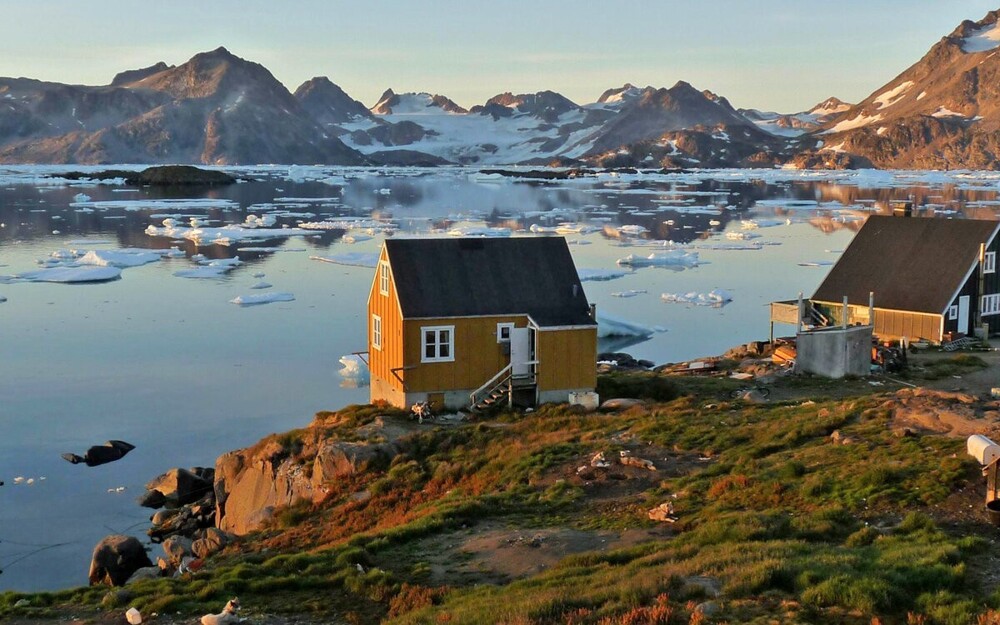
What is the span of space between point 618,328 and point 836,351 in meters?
12.9

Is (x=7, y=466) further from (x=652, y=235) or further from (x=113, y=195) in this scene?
(x=113, y=195)

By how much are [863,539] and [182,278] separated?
4874cm

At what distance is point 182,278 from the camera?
57062 millimetres

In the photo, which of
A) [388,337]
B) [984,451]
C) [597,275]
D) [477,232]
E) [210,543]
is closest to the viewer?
[984,451]

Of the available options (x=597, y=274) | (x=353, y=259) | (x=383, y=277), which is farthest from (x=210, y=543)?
(x=353, y=259)

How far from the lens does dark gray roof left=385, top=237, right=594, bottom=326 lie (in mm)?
26516

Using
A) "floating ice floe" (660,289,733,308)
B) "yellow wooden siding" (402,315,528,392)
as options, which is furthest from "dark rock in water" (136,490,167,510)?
"floating ice floe" (660,289,733,308)

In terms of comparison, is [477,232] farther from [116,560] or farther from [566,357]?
[116,560]

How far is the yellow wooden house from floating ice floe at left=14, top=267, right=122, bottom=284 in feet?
111

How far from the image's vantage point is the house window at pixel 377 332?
28000 mm

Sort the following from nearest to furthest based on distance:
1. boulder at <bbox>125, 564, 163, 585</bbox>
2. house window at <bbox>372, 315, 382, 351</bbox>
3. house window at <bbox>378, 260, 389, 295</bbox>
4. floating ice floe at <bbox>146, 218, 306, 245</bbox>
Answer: boulder at <bbox>125, 564, 163, 585</bbox>
house window at <bbox>378, 260, 389, 295</bbox>
house window at <bbox>372, 315, 382, 351</bbox>
floating ice floe at <bbox>146, 218, 306, 245</bbox>

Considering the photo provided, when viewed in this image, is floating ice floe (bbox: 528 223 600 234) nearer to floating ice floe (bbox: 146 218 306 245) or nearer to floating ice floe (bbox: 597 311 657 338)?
floating ice floe (bbox: 146 218 306 245)

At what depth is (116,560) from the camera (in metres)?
20.0

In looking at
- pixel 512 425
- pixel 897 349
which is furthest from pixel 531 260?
pixel 897 349
